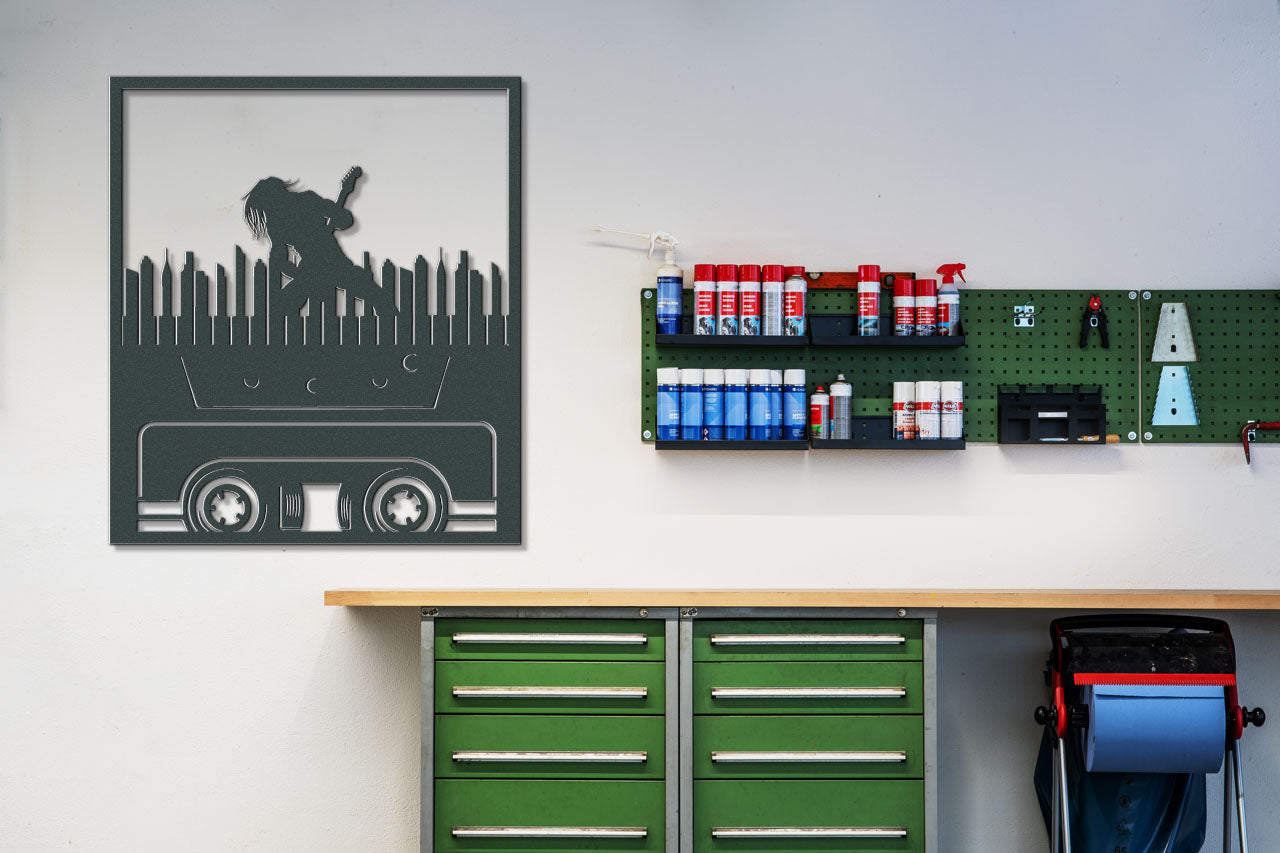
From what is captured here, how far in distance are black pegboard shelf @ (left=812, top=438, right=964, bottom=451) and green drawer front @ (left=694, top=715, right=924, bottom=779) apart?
2.46 ft

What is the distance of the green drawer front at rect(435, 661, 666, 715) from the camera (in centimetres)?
270

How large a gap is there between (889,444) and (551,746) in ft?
4.15

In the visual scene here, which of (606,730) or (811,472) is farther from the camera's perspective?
(811,472)

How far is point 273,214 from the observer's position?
3090 millimetres

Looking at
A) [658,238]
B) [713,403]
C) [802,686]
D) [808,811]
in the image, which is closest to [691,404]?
[713,403]

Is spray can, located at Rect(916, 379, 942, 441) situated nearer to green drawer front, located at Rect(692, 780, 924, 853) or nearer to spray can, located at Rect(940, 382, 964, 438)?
spray can, located at Rect(940, 382, 964, 438)

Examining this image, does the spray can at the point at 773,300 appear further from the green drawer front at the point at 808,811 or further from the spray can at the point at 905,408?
the green drawer front at the point at 808,811

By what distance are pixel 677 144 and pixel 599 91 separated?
285 millimetres

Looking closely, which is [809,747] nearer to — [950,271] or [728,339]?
[728,339]

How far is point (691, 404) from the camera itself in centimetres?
296

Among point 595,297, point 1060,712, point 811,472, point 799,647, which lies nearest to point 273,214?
point 595,297

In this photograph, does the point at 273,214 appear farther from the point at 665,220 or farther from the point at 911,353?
the point at 911,353

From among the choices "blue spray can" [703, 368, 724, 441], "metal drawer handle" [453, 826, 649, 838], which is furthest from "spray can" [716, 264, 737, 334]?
"metal drawer handle" [453, 826, 649, 838]

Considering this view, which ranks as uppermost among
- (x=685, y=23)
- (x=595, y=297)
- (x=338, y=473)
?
(x=685, y=23)
